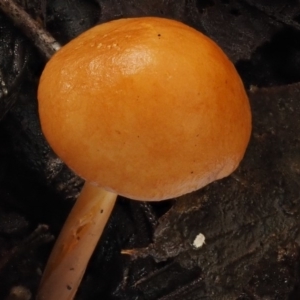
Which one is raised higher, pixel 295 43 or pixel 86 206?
pixel 86 206

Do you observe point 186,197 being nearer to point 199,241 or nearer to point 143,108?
point 199,241

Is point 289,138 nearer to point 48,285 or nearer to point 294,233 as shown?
point 294,233

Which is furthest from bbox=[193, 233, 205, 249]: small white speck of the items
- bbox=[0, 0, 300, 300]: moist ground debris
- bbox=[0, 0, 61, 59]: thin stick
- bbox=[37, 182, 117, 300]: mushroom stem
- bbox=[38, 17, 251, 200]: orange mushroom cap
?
bbox=[0, 0, 61, 59]: thin stick

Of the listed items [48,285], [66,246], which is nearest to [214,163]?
[66,246]

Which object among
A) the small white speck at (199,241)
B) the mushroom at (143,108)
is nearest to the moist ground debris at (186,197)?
the small white speck at (199,241)

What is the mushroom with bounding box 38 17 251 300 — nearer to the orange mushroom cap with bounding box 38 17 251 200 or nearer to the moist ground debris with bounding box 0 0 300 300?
the orange mushroom cap with bounding box 38 17 251 200

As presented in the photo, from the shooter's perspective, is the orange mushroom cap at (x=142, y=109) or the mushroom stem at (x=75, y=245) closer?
the orange mushroom cap at (x=142, y=109)

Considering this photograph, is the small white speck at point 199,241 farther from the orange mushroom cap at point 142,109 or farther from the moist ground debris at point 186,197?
the orange mushroom cap at point 142,109
